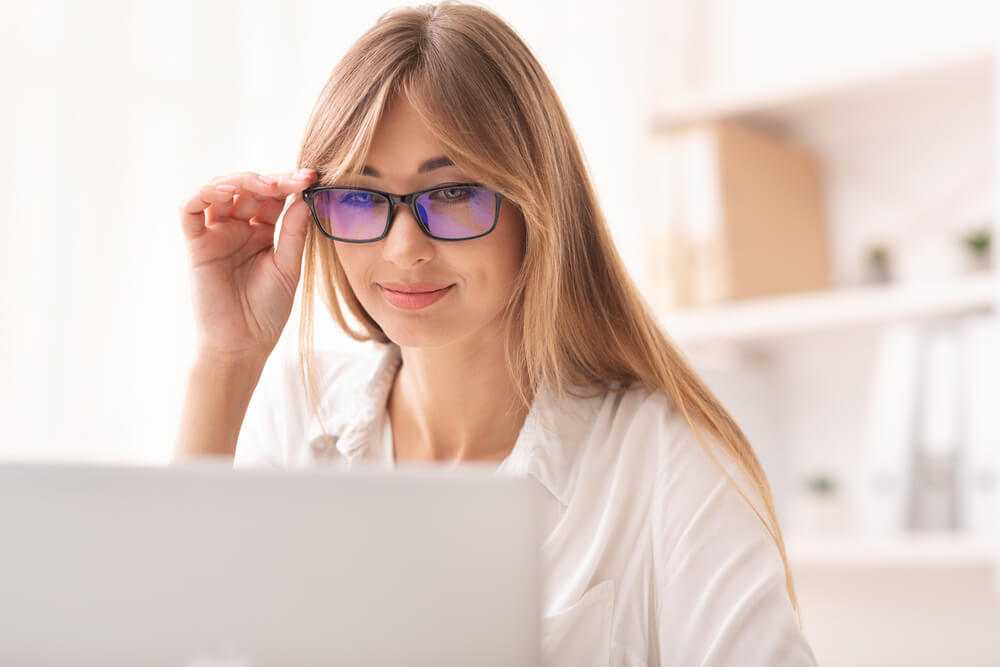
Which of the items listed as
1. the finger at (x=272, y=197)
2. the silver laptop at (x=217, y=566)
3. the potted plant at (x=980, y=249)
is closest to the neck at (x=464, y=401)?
the finger at (x=272, y=197)

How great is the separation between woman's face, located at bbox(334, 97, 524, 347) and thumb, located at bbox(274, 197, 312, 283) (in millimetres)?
64

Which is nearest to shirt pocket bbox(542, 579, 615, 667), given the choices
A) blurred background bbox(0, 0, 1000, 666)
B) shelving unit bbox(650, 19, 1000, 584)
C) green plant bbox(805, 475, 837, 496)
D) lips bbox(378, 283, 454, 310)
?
lips bbox(378, 283, 454, 310)

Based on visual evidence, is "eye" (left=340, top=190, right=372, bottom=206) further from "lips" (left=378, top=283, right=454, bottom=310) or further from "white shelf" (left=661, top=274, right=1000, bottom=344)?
"white shelf" (left=661, top=274, right=1000, bottom=344)

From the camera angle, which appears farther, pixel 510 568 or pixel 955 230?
pixel 955 230

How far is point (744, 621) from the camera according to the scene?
0.96 meters

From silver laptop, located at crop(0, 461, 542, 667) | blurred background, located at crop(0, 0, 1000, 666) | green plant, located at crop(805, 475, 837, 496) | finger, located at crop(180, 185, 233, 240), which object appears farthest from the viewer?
green plant, located at crop(805, 475, 837, 496)

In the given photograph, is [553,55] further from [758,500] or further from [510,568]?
[510,568]

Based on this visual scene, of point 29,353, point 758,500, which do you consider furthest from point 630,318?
point 29,353

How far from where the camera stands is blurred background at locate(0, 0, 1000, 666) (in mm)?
1646

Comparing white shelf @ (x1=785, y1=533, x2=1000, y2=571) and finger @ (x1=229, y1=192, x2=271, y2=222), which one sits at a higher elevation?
finger @ (x1=229, y1=192, x2=271, y2=222)

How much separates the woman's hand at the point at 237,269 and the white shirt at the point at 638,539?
167 mm

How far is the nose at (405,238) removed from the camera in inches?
42.3

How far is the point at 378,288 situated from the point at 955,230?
57.3 inches

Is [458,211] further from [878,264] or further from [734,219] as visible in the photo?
[878,264]
